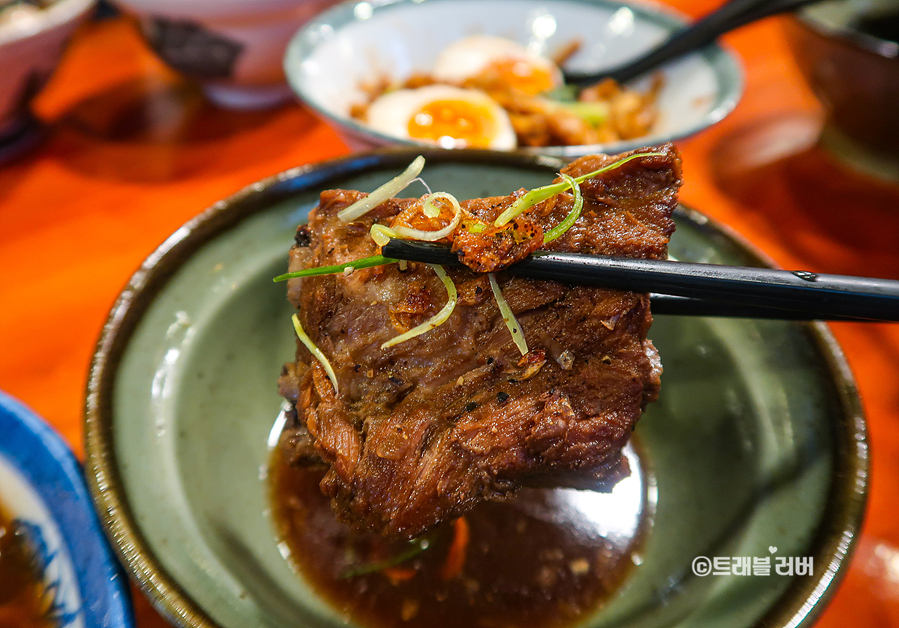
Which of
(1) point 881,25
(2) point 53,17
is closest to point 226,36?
(2) point 53,17

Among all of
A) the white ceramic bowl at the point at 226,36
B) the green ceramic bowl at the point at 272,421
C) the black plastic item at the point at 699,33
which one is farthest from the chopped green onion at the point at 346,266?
the black plastic item at the point at 699,33

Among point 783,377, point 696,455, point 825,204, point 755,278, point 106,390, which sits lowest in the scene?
point 825,204

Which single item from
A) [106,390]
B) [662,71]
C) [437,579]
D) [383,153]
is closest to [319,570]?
[437,579]

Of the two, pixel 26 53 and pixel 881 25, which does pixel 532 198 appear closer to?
pixel 26 53

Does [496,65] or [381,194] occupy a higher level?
[381,194]

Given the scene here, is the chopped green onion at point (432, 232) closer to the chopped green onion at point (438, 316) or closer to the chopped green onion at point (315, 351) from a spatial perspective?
the chopped green onion at point (438, 316)

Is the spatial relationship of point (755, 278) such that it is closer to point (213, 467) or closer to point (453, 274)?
point (453, 274)

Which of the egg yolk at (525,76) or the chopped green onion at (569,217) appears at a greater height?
the chopped green onion at (569,217)
